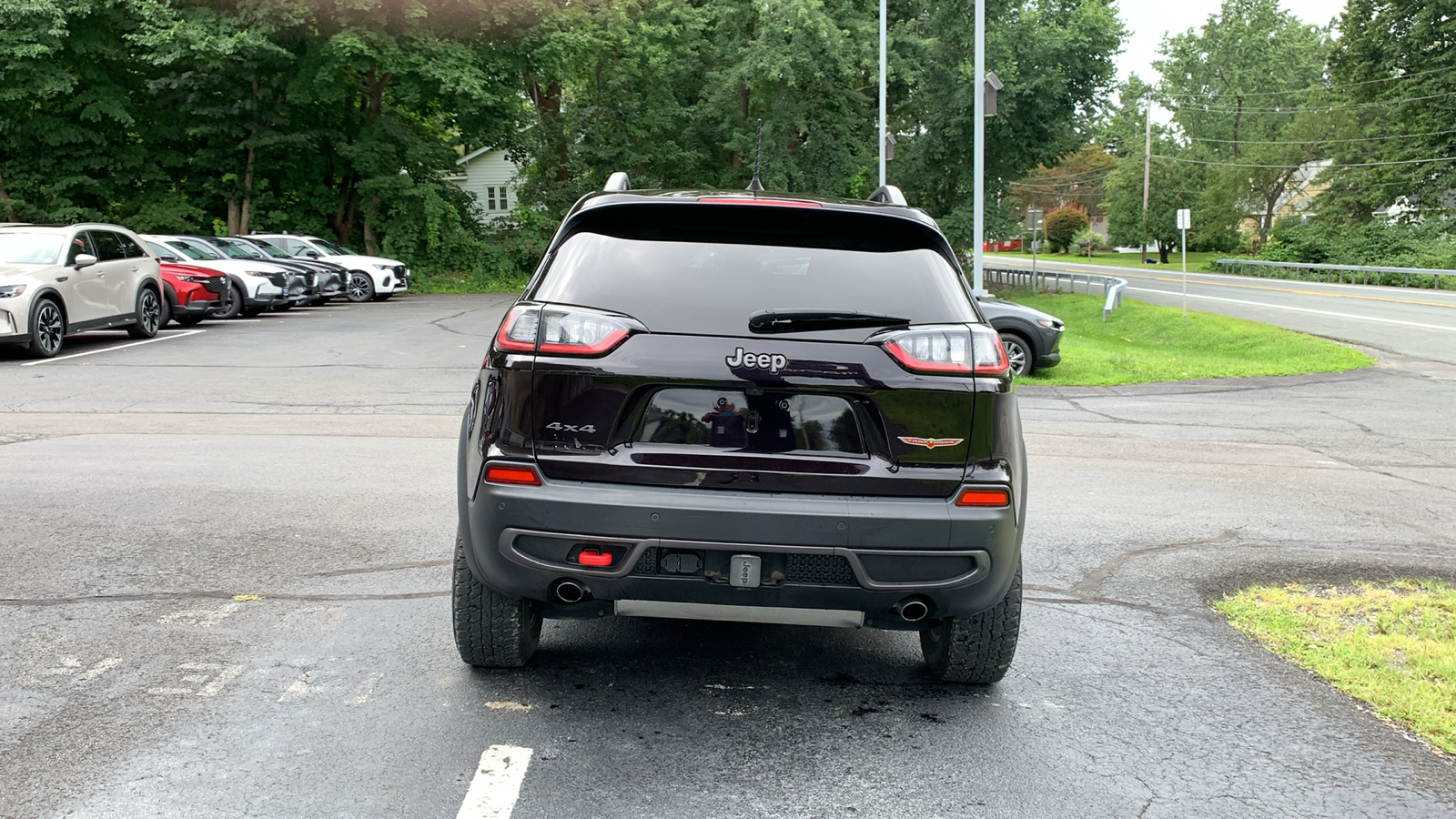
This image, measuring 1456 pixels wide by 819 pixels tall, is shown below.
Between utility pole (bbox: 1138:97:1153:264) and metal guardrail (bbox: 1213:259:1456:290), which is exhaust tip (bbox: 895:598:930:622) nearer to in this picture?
metal guardrail (bbox: 1213:259:1456:290)

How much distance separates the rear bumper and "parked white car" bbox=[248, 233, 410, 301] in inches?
995

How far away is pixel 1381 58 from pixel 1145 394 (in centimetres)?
5202

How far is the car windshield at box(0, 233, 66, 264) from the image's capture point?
609 inches

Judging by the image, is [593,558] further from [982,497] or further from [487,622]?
[982,497]

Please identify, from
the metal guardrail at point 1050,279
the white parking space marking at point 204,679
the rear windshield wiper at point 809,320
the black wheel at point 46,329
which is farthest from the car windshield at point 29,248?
the metal guardrail at point 1050,279

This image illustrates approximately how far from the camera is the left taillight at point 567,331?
3574mm

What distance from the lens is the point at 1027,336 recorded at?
15258 millimetres

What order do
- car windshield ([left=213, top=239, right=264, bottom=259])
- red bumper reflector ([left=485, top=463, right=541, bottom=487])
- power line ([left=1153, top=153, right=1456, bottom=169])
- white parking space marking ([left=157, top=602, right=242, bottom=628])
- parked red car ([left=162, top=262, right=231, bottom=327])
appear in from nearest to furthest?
red bumper reflector ([left=485, top=463, right=541, bottom=487]) → white parking space marking ([left=157, top=602, right=242, bottom=628]) → parked red car ([left=162, top=262, right=231, bottom=327]) → car windshield ([left=213, top=239, right=264, bottom=259]) → power line ([left=1153, top=153, right=1456, bottom=169])

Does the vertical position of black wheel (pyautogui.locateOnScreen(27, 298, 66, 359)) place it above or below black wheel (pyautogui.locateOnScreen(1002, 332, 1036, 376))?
above

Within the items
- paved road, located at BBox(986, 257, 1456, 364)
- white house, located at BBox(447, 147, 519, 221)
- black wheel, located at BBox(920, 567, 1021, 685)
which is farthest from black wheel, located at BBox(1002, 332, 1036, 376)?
white house, located at BBox(447, 147, 519, 221)

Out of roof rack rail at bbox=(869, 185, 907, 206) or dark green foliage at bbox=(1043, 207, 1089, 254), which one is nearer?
roof rack rail at bbox=(869, 185, 907, 206)

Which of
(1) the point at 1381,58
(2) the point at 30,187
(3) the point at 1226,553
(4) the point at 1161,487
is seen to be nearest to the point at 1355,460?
(4) the point at 1161,487

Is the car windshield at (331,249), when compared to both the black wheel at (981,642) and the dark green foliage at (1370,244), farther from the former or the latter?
the dark green foliage at (1370,244)

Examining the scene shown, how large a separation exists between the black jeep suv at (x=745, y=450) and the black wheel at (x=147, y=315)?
16280mm
